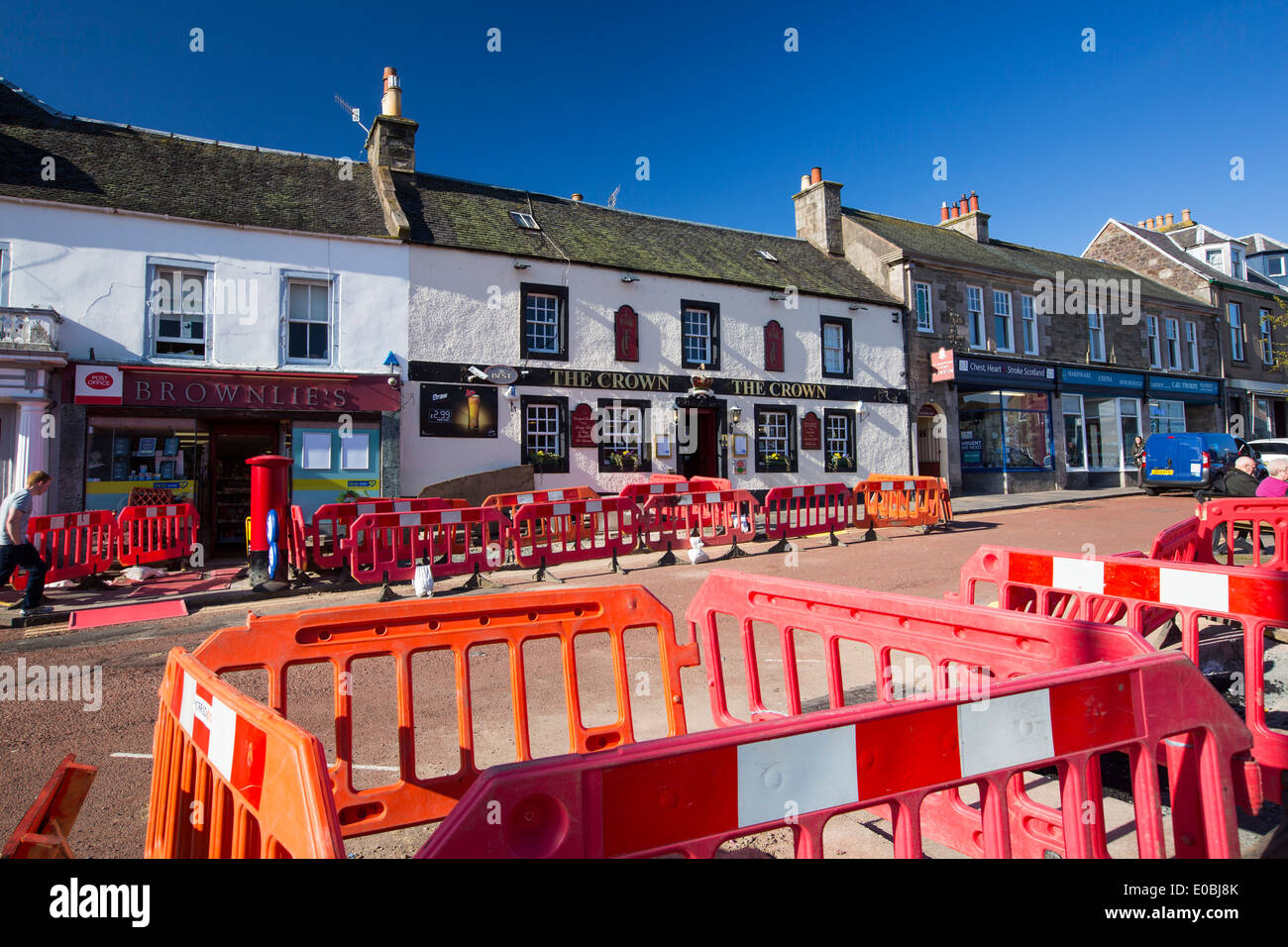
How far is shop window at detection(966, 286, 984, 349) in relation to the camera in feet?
80.4

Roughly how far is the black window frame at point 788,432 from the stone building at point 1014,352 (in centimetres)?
463

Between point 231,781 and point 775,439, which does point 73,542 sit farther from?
point 775,439

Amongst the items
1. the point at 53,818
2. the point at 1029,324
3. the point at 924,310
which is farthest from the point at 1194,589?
the point at 1029,324

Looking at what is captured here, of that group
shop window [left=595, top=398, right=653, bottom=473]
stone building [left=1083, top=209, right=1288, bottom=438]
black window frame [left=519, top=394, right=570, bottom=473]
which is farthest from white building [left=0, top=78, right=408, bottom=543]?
stone building [left=1083, top=209, right=1288, bottom=438]

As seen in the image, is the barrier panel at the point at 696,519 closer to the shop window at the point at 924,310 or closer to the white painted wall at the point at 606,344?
the white painted wall at the point at 606,344

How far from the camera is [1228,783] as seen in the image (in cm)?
212

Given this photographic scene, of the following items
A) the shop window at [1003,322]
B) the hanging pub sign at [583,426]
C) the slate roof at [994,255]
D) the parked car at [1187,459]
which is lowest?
the parked car at [1187,459]

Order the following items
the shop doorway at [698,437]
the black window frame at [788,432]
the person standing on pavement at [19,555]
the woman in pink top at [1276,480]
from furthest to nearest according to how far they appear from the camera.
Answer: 1. the black window frame at [788,432]
2. the shop doorway at [698,437]
3. the woman in pink top at [1276,480]
4. the person standing on pavement at [19,555]

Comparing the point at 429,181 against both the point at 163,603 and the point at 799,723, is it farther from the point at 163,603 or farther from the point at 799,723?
the point at 799,723

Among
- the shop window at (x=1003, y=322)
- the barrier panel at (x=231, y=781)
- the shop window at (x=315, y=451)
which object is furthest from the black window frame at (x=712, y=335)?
the barrier panel at (x=231, y=781)

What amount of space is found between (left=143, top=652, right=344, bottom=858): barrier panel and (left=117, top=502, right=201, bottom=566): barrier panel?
33.0 feet

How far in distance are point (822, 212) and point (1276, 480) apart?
766 inches

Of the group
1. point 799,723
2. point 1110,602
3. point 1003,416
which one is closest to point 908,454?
point 1003,416

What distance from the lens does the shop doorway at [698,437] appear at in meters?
19.5
